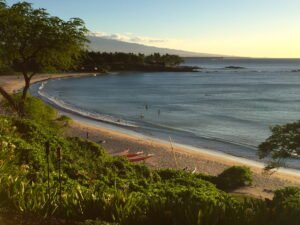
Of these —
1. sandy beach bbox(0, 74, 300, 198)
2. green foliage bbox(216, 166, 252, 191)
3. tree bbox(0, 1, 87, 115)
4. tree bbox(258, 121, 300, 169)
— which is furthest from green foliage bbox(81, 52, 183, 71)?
tree bbox(258, 121, 300, 169)

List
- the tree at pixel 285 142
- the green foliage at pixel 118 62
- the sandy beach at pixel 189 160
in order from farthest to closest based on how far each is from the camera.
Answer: the green foliage at pixel 118 62
the sandy beach at pixel 189 160
the tree at pixel 285 142

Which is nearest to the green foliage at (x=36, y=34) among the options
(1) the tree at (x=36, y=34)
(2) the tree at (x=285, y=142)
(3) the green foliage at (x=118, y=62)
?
(1) the tree at (x=36, y=34)

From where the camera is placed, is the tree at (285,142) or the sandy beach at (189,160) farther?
the sandy beach at (189,160)

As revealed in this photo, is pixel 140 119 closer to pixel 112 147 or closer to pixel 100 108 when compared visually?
pixel 100 108

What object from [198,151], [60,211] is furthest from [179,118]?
[60,211]

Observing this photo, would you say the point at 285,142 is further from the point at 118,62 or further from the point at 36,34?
the point at 118,62

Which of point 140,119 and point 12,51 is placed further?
point 140,119

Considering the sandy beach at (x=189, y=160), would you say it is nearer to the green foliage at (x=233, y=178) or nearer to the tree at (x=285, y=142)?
the green foliage at (x=233, y=178)

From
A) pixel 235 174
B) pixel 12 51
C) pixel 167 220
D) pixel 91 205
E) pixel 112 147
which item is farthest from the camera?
pixel 112 147

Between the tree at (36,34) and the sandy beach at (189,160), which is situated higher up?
the tree at (36,34)

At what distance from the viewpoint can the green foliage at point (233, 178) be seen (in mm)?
17188

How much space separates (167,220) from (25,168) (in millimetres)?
3778

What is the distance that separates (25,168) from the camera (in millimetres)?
8883

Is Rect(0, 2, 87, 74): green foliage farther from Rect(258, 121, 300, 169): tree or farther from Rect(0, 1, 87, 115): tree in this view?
Rect(258, 121, 300, 169): tree
